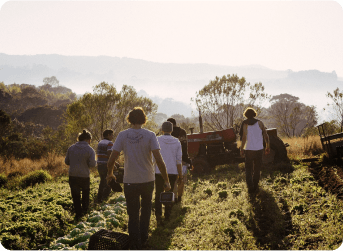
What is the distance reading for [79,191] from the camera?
5.60 m

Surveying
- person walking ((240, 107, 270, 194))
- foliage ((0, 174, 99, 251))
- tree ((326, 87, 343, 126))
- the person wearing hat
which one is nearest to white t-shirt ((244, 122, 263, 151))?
person walking ((240, 107, 270, 194))

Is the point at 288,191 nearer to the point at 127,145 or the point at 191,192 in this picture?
the point at 191,192

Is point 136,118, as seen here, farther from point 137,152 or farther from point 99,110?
point 99,110

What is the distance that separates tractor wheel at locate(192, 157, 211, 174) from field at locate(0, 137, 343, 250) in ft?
7.71

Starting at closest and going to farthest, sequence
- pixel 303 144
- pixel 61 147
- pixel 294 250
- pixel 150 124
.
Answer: pixel 294 250 < pixel 303 144 < pixel 61 147 < pixel 150 124

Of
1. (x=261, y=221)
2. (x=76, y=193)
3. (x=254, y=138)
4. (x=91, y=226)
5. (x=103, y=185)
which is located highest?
(x=254, y=138)

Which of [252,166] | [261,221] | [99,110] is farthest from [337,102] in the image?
[261,221]

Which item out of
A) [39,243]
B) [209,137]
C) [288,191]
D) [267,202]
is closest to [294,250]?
[267,202]

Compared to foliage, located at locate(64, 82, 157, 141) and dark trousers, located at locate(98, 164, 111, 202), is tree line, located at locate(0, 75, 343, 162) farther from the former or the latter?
dark trousers, located at locate(98, 164, 111, 202)

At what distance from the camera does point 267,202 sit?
517 cm

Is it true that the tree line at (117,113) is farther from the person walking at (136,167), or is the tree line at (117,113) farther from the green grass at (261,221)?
the person walking at (136,167)

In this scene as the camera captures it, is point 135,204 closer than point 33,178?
Yes

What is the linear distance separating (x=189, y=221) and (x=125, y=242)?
1.69m

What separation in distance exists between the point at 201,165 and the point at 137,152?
640 cm
